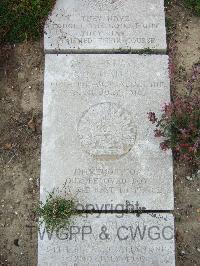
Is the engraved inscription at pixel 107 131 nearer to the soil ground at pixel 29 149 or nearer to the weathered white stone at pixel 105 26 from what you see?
the soil ground at pixel 29 149

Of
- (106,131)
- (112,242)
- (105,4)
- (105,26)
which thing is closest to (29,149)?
(106,131)

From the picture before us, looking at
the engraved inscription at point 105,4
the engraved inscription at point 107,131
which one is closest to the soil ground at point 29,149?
the engraved inscription at point 107,131

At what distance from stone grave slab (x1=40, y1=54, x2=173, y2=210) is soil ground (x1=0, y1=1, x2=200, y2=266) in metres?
0.33

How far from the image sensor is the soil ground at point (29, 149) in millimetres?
6004

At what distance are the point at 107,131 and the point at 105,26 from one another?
1499mm

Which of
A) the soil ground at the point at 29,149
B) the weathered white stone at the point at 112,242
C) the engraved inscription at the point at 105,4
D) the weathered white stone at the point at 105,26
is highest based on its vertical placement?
the engraved inscription at the point at 105,4

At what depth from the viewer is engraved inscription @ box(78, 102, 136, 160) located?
6.04 meters

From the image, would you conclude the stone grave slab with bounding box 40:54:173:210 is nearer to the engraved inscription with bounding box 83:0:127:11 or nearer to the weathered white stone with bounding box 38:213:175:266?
the weathered white stone with bounding box 38:213:175:266

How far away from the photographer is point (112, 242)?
5.73 metres

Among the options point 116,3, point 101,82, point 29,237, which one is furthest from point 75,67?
point 29,237

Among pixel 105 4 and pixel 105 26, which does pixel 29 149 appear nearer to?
pixel 105 26

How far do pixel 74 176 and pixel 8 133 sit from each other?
1.13 metres

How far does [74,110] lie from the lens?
245 inches

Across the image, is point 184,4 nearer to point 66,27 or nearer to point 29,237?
point 66,27
